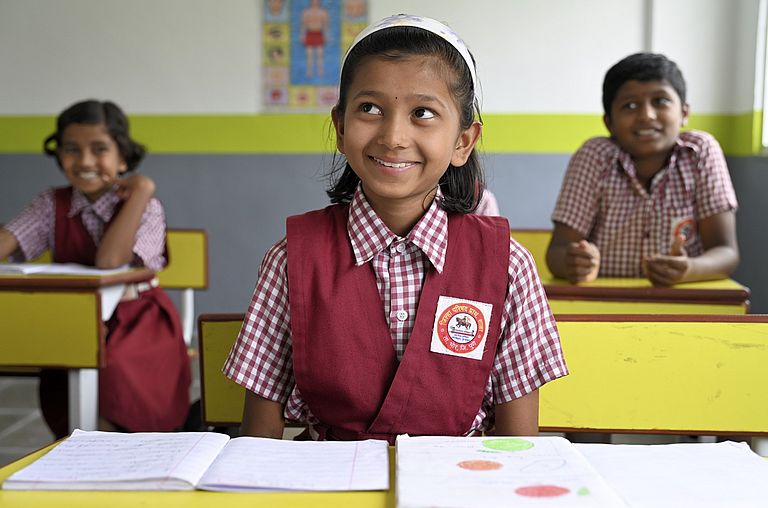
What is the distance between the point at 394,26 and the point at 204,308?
4.10 meters

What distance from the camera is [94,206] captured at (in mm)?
2869

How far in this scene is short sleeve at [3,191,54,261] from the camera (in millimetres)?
2814

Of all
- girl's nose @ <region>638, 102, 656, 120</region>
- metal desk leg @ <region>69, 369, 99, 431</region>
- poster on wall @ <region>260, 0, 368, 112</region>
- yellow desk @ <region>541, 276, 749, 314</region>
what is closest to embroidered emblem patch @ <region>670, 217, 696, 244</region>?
girl's nose @ <region>638, 102, 656, 120</region>

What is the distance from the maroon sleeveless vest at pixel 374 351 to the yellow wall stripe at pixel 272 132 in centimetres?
359

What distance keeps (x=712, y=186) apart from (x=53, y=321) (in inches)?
68.2

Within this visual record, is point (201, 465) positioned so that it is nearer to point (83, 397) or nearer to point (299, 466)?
point (299, 466)

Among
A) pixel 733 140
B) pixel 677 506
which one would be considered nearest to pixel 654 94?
pixel 677 506

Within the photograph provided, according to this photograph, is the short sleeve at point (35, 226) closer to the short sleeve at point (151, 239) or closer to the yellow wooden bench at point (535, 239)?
the short sleeve at point (151, 239)

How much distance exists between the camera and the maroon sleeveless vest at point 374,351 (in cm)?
121

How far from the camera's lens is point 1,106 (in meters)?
5.13

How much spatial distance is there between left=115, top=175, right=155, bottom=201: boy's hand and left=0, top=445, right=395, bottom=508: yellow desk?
221 cm

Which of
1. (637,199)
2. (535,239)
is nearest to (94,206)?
(535,239)

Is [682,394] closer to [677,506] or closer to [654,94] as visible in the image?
[677,506]

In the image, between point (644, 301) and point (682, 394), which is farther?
point (644, 301)
